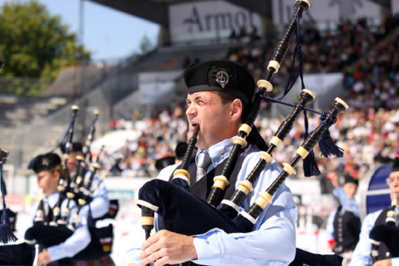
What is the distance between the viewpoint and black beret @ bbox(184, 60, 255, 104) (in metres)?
2.16

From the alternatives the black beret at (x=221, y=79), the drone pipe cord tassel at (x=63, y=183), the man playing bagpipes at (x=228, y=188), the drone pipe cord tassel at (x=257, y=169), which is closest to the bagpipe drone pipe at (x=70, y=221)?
the drone pipe cord tassel at (x=63, y=183)

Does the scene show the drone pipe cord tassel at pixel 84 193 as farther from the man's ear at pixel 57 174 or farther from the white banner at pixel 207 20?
the white banner at pixel 207 20

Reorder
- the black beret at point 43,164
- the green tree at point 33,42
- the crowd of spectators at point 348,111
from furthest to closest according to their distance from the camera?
the green tree at point 33,42
the crowd of spectators at point 348,111
the black beret at point 43,164

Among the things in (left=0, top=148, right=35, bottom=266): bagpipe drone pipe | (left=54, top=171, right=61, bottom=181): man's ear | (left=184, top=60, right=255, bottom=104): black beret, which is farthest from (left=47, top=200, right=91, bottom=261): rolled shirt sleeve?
(left=184, top=60, right=255, bottom=104): black beret

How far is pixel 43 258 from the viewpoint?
414cm

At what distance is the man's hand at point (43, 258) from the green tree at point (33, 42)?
39.3m

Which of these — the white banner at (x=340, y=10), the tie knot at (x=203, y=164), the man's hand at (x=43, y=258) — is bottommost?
the man's hand at (x=43, y=258)

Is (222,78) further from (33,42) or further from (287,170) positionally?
(33,42)

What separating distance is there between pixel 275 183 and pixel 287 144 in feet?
44.2

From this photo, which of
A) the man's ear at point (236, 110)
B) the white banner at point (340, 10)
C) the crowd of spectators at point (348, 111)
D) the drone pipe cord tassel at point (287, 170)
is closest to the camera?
the drone pipe cord tassel at point (287, 170)

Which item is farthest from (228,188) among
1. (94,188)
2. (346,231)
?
(346,231)

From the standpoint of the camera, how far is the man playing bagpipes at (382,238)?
3.30 metres

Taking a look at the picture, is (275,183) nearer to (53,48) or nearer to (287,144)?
(287,144)

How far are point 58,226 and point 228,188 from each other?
101 inches
